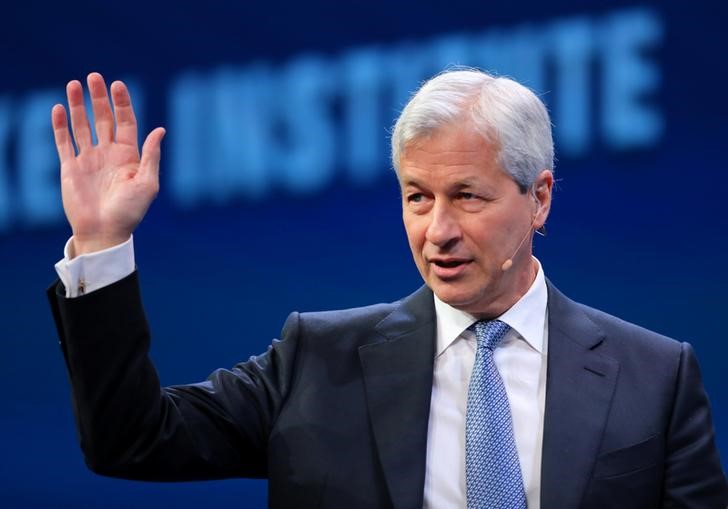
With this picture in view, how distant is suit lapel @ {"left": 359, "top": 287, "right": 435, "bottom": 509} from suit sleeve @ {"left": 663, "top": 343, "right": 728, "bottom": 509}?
0.43 meters

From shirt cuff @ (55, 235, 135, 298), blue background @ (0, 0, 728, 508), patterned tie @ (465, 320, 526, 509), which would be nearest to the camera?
shirt cuff @ (55, 235, 135, 298)

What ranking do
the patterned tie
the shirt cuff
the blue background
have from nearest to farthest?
the shirt cuff → the patterned tie → the blue background

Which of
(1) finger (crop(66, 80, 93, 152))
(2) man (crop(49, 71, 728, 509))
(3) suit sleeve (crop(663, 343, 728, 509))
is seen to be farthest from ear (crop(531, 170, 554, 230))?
(1) finger (crop(66, 80, 93, 152))

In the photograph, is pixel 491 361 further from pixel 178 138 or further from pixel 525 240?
pixel 178 138

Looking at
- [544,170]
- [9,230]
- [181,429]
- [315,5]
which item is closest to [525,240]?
[544,170]

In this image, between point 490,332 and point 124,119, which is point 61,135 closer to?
point 124,119

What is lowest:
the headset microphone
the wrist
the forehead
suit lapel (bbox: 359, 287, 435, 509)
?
suit lapel (bbox: 359, 287, 435, 509)

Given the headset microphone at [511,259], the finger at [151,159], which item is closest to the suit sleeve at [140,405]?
the finger at [151,159]

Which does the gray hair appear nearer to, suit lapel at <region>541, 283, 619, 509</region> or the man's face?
the man's face

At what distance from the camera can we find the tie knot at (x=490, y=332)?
2.07 meters

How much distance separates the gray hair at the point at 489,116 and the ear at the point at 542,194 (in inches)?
1.5

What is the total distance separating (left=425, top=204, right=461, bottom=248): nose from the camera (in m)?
1.97

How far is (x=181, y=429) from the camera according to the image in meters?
1.91

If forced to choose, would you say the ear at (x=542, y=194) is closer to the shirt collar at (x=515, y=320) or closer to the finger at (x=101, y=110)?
the shirt collar at (x=515, y=320)
